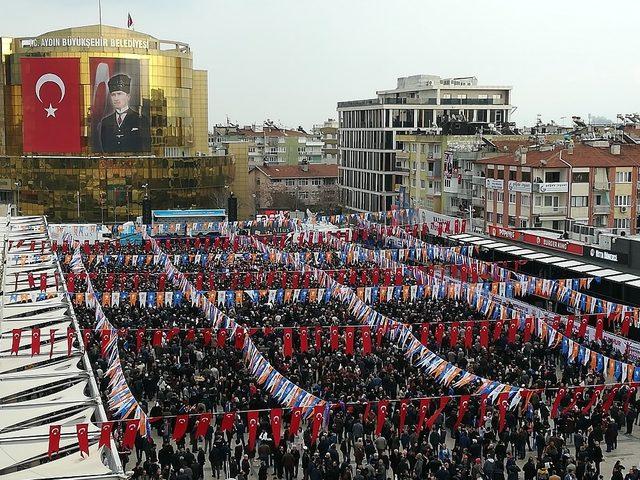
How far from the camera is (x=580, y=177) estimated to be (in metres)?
55.8

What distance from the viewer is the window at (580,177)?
182ft

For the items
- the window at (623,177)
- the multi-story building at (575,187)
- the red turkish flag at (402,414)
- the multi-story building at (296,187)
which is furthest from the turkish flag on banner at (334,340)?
the multi-story building at (296,187)

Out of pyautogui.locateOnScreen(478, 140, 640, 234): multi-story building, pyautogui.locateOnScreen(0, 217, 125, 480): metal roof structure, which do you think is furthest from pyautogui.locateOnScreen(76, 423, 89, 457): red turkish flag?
pyautogui.locateOnScreen(478, 140, 640, 234): multi-story building

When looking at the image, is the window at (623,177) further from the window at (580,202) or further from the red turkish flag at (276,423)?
the red turkish flag at (276,423)

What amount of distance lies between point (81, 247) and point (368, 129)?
159ft

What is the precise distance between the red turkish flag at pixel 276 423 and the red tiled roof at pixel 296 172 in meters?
93.4

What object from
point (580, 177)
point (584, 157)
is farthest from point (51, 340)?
point (584, 157)

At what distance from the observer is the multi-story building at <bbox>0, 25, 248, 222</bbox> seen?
286 feet

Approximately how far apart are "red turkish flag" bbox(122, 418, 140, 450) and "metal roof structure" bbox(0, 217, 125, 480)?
95 centimetres

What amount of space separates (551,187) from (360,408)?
37.0 metres

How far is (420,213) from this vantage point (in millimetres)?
67938

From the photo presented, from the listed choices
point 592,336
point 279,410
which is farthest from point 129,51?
point 279,410

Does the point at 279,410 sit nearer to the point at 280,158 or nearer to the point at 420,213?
the point at 420,213

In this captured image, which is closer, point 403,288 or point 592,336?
point 592,336
